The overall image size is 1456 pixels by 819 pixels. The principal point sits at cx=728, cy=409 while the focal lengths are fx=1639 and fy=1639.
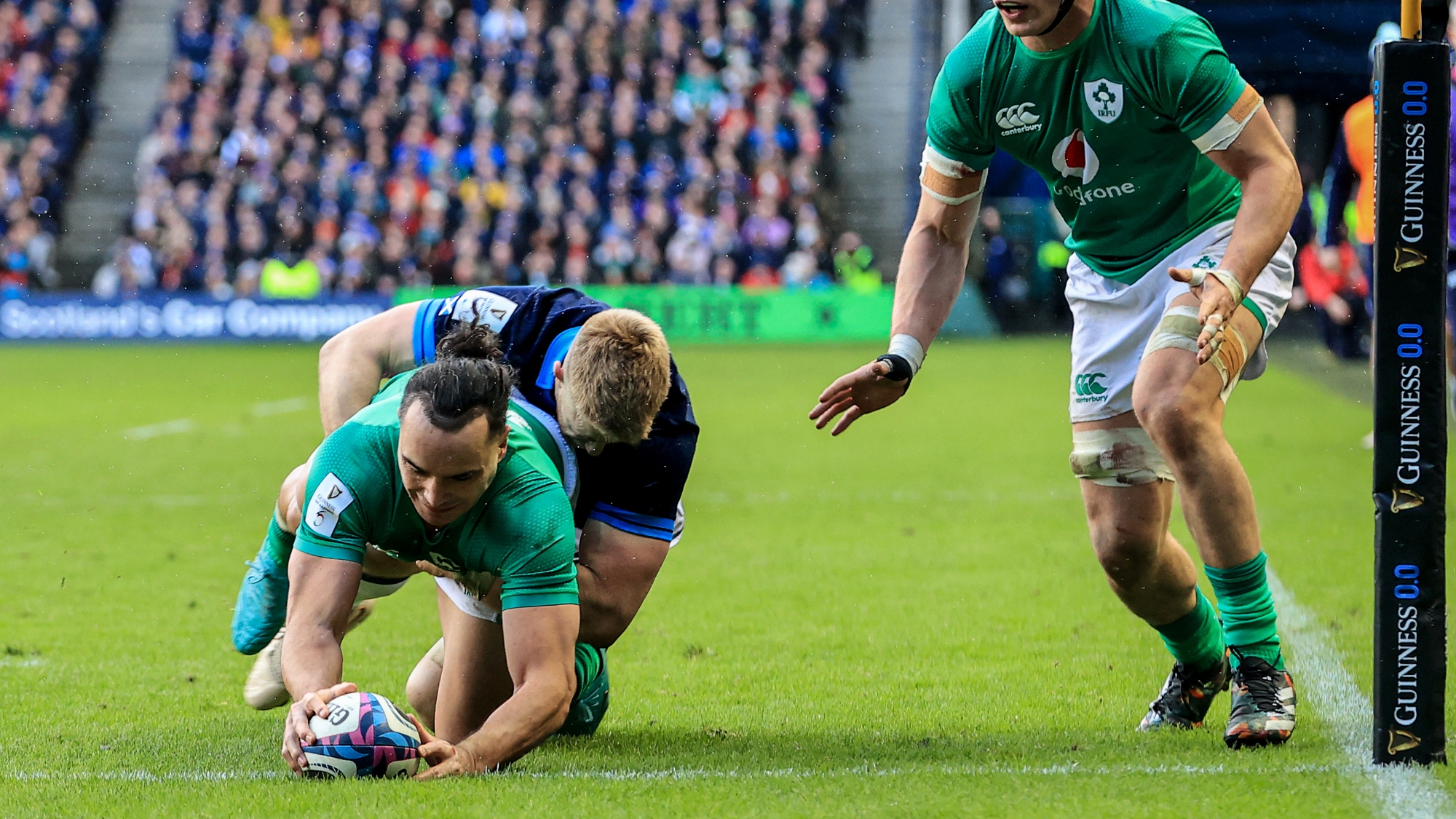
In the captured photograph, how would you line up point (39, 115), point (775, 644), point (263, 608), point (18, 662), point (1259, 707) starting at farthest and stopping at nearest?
1. point (39, 115)
2. point (775, 644)
3. point (18, 662)
4. point (263, 608)
5. point (1259, 707)

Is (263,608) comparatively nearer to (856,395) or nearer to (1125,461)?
(856,395)

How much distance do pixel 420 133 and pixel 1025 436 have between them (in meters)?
15.3

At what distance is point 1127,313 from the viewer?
13.9 ft

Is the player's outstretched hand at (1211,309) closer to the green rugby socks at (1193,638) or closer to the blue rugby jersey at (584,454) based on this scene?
the green rugby socks at (1193,638)

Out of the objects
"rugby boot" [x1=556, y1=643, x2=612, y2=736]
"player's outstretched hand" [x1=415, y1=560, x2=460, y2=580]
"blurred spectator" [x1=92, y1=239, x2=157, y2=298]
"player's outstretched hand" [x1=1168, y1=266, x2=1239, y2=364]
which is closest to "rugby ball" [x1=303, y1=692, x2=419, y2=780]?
"player's outstretched hand" [x1=415, y1=560, x2=460, y2=580]

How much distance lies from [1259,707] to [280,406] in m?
12.1

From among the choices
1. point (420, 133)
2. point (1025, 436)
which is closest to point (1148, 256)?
point (1025, 436)

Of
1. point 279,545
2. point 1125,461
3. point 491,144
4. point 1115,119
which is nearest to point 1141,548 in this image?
point 1125,461

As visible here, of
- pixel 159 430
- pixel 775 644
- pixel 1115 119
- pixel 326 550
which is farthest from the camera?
pixel 159 430

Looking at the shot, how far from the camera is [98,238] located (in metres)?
26.2

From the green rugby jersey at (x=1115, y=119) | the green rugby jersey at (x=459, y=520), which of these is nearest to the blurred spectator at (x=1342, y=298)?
the green rugby jersey at (x=1115, y=119)

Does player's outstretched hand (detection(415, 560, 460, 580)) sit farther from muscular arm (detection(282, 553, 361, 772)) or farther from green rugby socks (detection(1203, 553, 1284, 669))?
green rugby socks (detection(1203, 553, 1284, 669))

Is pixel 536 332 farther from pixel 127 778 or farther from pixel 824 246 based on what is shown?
pixel 824 246

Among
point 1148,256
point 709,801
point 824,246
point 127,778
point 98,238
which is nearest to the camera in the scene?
point 709,801
